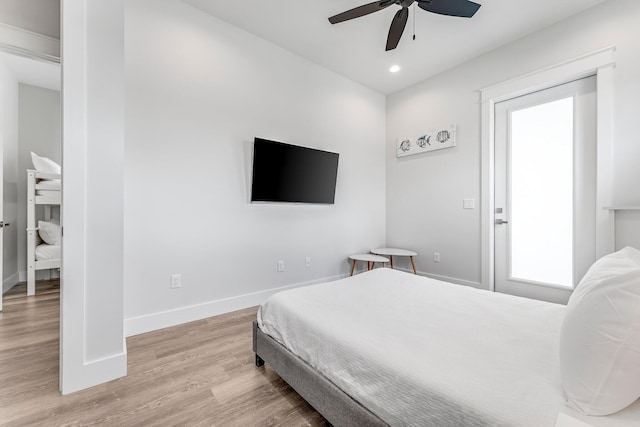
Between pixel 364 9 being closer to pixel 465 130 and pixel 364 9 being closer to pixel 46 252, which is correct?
pixel 465 130

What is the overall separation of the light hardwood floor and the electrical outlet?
392mm

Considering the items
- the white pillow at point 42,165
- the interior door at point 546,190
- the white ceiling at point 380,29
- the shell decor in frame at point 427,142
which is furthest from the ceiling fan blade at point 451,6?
the white pillow at point 42,165

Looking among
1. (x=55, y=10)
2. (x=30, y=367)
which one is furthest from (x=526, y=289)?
(x=55, y=10)

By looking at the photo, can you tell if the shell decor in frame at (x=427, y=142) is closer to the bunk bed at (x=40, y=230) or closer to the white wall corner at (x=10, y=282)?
the bunk bed at (x=40, y=230)

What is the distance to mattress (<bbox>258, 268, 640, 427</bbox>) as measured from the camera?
808 mm

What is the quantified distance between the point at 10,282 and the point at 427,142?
19.0 feet

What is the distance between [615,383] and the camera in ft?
2.28

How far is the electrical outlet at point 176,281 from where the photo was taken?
2451 millimetres

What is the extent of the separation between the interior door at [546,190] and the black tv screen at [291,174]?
2042mm

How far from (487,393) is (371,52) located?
3.43 metres

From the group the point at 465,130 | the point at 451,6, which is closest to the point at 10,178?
the point at 451,6

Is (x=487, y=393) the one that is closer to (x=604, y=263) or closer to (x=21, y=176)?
(x=604, y=263)

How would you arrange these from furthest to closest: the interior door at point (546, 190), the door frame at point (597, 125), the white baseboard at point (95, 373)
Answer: the interior door at point (546, 190)
the door frame at point (597, 125)
the white baseboard at point (95, 373)

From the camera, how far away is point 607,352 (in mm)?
706
